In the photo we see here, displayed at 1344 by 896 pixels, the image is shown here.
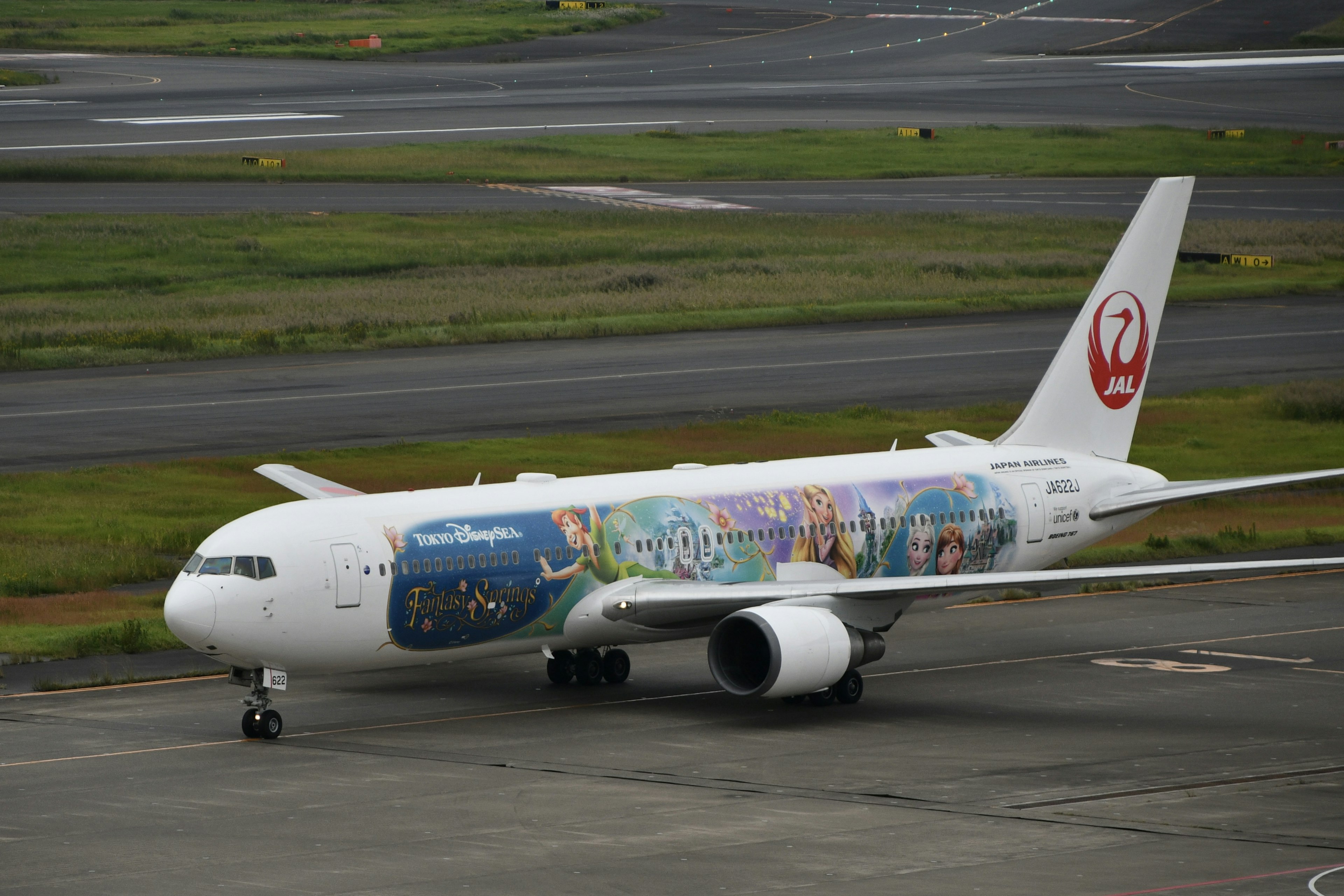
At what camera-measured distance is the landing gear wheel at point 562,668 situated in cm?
3853

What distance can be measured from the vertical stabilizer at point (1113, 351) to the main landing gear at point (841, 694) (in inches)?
358

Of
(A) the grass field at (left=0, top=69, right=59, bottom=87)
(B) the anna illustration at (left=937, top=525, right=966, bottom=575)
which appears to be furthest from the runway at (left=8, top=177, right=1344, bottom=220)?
(B) the anna illustration at (left=937, top=525, right=966, bottom=575)

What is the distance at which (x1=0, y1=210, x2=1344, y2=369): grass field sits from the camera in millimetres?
88250

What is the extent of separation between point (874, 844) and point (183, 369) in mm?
58439

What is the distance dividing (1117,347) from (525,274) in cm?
6060

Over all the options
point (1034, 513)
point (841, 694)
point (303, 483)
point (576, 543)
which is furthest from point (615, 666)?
point (1034, 513)

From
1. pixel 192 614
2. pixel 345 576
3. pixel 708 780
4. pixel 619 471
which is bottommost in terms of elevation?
pixel 708 780

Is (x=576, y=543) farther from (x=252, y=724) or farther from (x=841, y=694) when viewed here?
(x=252, y=724)

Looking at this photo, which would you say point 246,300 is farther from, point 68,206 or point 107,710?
point 107,710

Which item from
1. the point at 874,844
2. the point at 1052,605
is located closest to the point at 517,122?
the point at 1052,605

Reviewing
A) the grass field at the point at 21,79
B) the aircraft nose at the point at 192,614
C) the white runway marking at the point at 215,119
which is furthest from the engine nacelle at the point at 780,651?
the grass field at the point at 21,79

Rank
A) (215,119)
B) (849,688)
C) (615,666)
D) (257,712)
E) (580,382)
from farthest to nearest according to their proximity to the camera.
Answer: (215,119) < (580,382) < (615,666) < (849,688) < (257,712)

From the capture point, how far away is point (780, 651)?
3391cm

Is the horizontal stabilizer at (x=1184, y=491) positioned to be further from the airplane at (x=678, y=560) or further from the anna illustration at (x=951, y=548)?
the anna illustration at (x=951, y=548)
